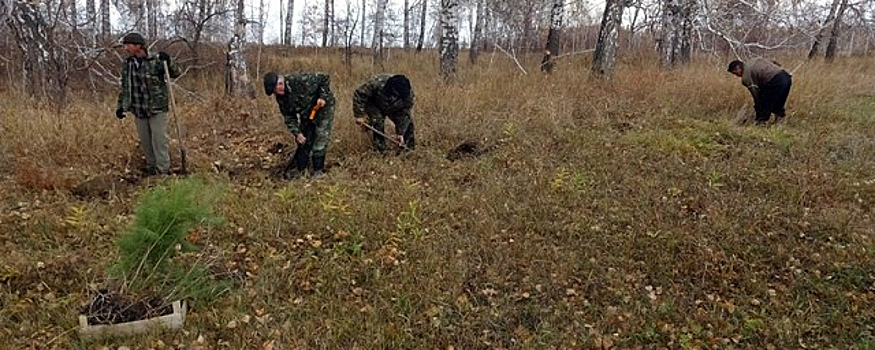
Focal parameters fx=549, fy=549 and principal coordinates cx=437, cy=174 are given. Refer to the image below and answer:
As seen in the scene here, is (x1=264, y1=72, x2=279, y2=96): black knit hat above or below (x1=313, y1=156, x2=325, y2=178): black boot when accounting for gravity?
above

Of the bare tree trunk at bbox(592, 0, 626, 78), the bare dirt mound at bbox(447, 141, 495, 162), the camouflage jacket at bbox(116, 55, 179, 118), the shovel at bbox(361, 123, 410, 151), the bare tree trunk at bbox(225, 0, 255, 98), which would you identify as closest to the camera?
the camouflage jacket at bbox(116, 55, 179, 118)

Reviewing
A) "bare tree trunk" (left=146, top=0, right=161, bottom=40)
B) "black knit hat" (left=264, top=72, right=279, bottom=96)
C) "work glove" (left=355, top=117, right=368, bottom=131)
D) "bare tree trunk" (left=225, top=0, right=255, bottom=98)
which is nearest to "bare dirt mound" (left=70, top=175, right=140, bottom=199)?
"black knit hat" (left=264, top=72, right=279, bottom=96)

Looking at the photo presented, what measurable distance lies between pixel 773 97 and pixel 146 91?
23.9 feet

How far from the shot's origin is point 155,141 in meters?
5.59

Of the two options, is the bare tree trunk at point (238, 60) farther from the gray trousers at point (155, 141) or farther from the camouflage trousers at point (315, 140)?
the camouflage trousers at point (315, 140)

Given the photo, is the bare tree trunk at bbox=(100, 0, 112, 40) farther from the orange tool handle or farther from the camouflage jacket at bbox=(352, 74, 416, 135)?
the orange tool handle

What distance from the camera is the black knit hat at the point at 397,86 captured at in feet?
19.8

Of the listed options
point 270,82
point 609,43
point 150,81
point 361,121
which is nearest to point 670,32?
point 609,43

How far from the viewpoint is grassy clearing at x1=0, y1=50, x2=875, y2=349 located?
317 cm

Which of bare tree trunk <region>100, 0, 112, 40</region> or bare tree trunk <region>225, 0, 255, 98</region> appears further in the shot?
bare tree trunk <region>100, 0, 112, 40</region>

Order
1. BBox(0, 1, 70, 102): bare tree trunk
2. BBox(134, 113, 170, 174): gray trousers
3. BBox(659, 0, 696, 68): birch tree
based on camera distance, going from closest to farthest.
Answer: BBox(134, 113, 170, 174): gray trousers
BBox(0, 1, 70, 102): bare tree trunk
BBox(659, 0, 696, 68): birch tree

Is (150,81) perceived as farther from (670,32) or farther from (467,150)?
(670,32)

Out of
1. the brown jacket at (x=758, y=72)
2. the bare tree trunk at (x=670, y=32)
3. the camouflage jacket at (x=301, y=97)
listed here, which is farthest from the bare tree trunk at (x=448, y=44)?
the brown jacket at (x=758, y=72)

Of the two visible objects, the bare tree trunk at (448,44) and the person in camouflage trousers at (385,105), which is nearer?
the person in camouflage trousers at (385,105)
